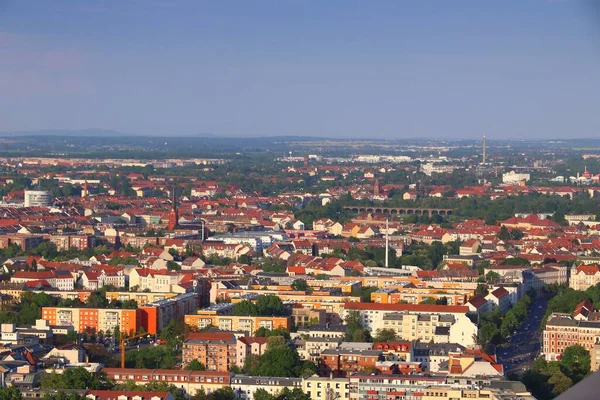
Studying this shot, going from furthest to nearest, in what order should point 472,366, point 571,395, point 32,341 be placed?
point 32,341 → point 472,366 → point 571,395

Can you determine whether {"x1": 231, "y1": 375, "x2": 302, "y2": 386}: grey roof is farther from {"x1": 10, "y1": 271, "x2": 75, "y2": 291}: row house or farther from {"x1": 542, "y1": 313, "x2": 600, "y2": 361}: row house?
{"x1": 10, "y1": 271, "x2": 75, "y2": 291}: row house

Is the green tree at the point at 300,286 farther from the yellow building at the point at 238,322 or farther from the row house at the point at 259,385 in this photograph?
the row house at the point at 259,385

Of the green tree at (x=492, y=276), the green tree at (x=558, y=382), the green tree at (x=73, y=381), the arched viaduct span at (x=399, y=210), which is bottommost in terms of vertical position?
the arched viaduct span at (x=399, y=210)

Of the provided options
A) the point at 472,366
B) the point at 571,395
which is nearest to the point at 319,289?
the point at 472,366

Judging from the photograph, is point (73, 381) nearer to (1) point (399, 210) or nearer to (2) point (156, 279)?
(2) point (156, 279)

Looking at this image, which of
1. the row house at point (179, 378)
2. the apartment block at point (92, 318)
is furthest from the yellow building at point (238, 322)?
the row house at point (179, 378)

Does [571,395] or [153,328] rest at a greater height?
[571,395]

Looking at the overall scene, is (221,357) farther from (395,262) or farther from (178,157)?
(178,157)

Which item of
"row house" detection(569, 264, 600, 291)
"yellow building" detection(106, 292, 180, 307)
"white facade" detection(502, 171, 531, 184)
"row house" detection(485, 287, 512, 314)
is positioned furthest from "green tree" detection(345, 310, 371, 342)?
"white facade" detection(502, 171, 531, 184)
